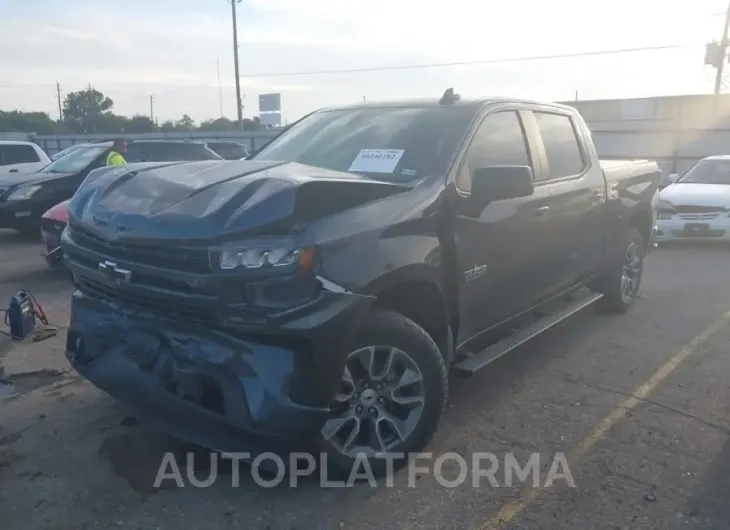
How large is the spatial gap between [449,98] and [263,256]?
84.4 inches

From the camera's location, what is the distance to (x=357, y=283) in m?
3.32

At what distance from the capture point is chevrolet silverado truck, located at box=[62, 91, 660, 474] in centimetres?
316

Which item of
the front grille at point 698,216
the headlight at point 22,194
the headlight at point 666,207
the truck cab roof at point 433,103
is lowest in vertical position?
the front grille at point 698,216

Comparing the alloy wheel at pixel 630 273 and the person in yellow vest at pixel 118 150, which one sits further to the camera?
the person in yellow vest at pixel 118 150

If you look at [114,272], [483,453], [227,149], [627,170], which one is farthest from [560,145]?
[227,149]

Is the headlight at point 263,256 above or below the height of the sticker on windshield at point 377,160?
below

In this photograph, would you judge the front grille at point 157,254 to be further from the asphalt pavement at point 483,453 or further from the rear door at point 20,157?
the rear door at point 20,157

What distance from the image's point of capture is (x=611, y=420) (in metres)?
4.38

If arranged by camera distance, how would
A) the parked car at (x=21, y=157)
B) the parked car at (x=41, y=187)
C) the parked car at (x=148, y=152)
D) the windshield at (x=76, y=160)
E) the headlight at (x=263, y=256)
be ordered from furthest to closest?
the parked car at (x=21, y=157) < the parked car at (x=148, y=152) < the windshield at (x=76, y=160) < the parked car at (x=41, y=187) < the headlight at (x=263, y=256)

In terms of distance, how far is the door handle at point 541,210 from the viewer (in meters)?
4.80

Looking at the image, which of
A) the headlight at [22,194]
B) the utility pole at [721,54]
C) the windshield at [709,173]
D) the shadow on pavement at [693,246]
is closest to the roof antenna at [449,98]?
the shadow on pavement at [693,246]

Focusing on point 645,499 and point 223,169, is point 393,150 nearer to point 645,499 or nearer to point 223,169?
point 223,169

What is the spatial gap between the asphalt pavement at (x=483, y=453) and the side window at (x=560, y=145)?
1.43 meters

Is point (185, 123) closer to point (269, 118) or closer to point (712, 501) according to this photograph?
point (269, 118)
